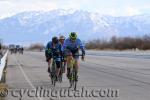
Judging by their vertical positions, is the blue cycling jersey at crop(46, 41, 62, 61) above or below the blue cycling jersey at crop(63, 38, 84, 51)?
below

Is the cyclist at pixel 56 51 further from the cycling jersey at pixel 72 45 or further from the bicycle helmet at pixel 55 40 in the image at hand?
the cycling jersey at pixel 72 45

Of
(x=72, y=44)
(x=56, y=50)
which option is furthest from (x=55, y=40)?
(x=72, y=44)

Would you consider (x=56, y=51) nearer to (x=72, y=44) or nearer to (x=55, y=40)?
(x=55, y=40)

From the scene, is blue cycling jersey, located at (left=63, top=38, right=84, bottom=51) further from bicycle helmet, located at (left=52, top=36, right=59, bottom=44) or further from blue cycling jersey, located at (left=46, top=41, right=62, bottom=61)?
blue cycling jersey, located at (left=46, top=41, right=62, bottom=61)

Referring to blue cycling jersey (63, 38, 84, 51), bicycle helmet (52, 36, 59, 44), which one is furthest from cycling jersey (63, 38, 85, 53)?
bicycle helmet (52, 36, 59, 44)

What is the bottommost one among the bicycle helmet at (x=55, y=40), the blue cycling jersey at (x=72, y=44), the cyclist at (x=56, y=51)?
the cyclist at (x=56, y=51)

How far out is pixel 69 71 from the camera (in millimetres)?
19438

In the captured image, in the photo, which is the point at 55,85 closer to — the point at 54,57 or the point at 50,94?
the point at 54,57

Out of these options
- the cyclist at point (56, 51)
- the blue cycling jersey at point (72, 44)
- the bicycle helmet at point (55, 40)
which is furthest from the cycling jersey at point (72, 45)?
the cyclist at point (56, 51)

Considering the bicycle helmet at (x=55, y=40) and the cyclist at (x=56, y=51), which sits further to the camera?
the cyclist at (x=56, y=51)

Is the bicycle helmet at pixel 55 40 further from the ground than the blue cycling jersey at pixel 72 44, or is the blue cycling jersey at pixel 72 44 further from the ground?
the bicycle helmet at pixel 55 40

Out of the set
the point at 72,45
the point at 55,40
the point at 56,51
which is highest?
the point at 55,40

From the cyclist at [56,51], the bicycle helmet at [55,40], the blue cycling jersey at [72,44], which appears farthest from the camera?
the cyclist at [56,51]

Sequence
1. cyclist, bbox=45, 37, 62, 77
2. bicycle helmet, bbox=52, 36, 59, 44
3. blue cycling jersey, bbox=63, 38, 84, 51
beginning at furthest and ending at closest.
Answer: cyclist, bbox=45, 37, 62, 77 < bicycle helmet, bbox=52, 36, 59, 44 < blue cycling jersey, bbox=63, 38, 84, 51
